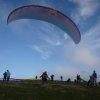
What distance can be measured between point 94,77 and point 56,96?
1064cm

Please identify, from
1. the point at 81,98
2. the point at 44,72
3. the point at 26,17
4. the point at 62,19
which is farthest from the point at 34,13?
the point at 81,98

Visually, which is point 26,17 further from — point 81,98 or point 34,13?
point 81,98

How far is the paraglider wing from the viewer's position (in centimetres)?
2164

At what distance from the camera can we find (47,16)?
23469 mm

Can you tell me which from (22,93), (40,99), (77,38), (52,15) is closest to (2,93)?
(22,93)

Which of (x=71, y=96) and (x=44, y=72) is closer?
(x=71, y=96)

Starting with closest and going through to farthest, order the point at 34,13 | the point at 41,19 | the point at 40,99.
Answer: the point at 40,99
the point at 34,13
the point at 41,19

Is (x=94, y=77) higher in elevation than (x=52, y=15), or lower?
lower

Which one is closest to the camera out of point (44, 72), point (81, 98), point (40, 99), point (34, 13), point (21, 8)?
point (40, 99)

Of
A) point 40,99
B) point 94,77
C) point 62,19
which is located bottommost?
point 40,99

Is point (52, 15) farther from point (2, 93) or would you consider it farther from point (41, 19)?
point (2, 93)

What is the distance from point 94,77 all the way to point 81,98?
9632 millimetres

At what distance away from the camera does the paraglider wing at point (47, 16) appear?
21641 millimetres

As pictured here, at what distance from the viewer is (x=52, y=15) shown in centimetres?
2289
